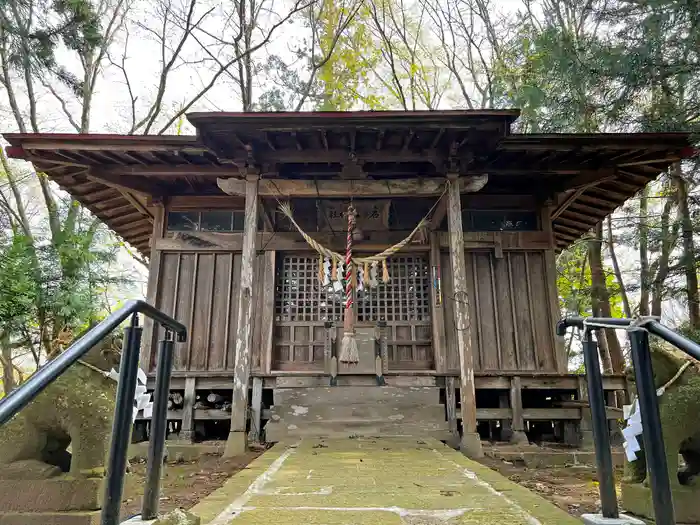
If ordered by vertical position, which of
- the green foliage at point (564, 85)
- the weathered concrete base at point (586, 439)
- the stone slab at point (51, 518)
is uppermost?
the green foliage at point (564, 85)

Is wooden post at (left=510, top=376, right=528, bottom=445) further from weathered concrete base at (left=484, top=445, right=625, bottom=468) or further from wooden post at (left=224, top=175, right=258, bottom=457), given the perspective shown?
wooden post at (left=224, top=175, right=258, bottom=457)

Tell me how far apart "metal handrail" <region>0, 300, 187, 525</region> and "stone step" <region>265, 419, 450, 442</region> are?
4349 millimetres

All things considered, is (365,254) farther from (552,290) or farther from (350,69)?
(350,69)

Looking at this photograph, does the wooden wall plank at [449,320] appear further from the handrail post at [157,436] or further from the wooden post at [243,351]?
the handrail post at [157,436]

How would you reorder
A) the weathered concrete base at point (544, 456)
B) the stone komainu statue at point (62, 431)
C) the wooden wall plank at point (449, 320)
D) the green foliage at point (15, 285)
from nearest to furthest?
the stone komainu statue at point (62, 431)
the weathered concrete base at point (544, 456)
the wooden wall plank at point (449, 320)
the green foliage at point (15, 285)

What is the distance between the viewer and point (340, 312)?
8609 mm

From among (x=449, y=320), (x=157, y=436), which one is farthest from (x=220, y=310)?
(x=157, y=436)

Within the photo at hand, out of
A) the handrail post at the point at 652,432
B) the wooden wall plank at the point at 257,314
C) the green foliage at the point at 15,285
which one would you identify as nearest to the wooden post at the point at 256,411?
the wooden wall plank at the point at 257,314

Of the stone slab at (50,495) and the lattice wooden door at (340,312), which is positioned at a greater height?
the lattice wooden door at (340,312)

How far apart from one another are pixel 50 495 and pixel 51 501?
0.04 m

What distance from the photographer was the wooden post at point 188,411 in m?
7.27

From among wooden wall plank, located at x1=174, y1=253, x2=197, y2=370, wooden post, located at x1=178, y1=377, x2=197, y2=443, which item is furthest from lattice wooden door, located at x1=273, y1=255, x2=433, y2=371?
wooden wall plank, located at x1=174, y1=253, x2=197, y2=370

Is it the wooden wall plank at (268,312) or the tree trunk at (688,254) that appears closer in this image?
the wooden wall plank at (268,312)

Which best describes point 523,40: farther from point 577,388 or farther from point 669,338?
point 669,338
